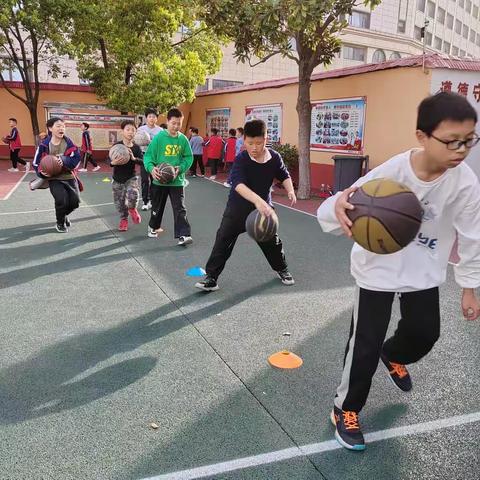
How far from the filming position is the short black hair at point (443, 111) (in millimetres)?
2205

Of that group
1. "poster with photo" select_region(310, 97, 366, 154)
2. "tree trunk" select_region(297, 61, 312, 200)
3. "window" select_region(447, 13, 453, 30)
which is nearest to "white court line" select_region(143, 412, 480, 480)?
"tree trunk" select_region(297, 61, 312, 200)

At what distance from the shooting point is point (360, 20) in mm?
40031

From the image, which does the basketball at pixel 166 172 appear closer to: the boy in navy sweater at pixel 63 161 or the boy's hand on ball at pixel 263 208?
the boy in navy sweater at pixel 63 161

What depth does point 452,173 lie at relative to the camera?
8.04ft

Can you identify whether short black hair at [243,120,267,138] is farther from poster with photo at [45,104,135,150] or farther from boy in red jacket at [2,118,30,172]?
poster with photo at [45,104,135,150]

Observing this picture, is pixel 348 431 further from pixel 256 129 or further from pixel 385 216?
pixel 256 129

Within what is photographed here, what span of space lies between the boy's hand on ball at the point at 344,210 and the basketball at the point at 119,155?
18.8ft

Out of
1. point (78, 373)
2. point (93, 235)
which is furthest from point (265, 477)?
point (93, 235)

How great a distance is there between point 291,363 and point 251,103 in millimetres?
15018

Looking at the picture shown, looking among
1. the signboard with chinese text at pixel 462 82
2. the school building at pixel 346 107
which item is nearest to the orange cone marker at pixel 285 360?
the school building at pixel 346 107

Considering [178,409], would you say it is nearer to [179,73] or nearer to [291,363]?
[291,363]

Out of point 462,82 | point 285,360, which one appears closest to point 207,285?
point 285,360

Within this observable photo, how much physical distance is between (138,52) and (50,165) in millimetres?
11935

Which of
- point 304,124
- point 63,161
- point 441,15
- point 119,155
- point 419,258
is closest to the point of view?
point 419,258
